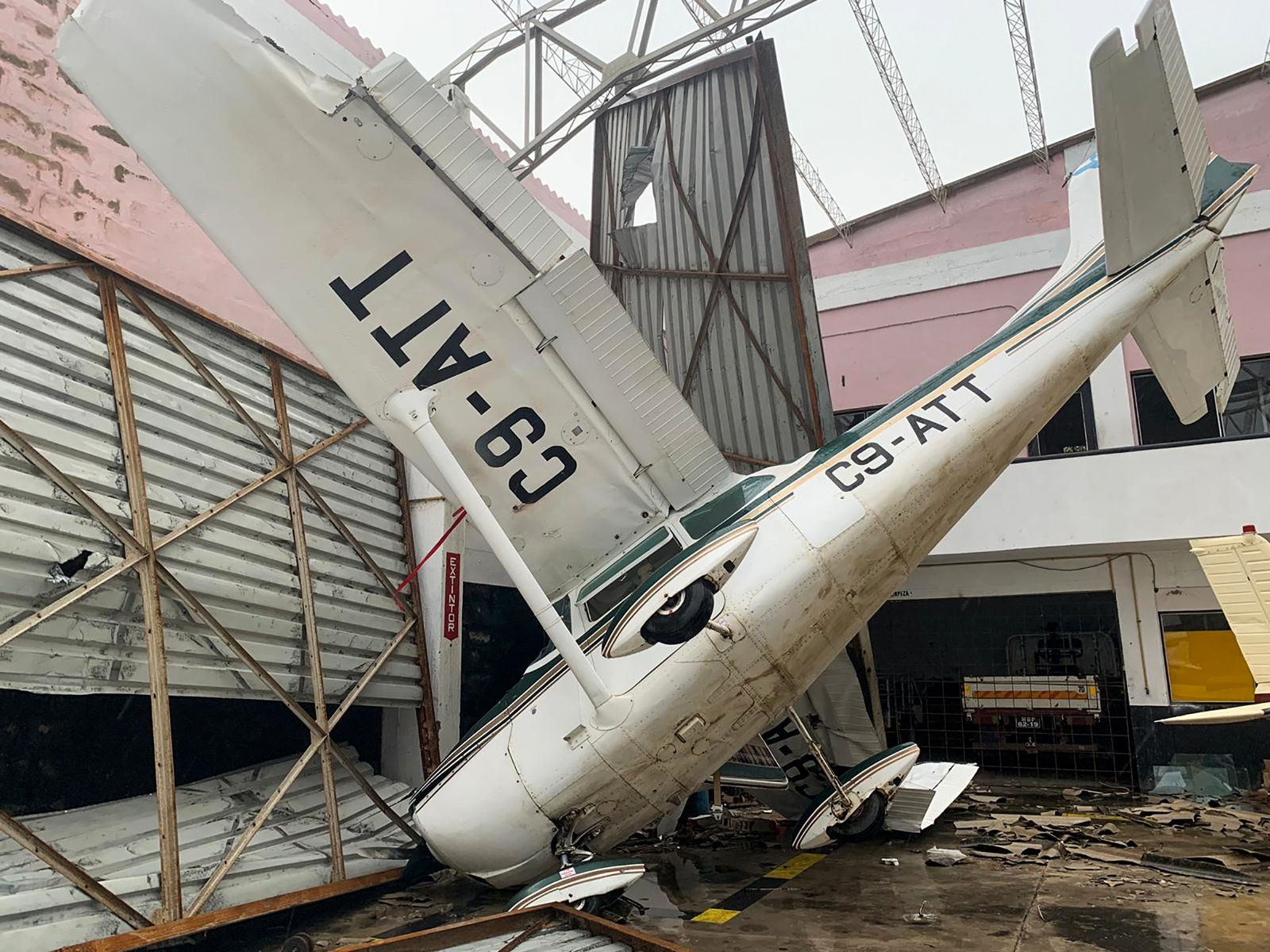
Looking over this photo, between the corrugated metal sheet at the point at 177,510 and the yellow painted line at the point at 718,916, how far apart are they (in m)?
4.10

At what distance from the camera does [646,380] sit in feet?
20.0

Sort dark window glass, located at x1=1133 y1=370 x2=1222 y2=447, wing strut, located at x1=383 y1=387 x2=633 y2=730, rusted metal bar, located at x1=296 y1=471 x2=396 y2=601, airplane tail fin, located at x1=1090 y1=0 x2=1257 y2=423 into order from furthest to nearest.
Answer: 1. dark window glass, located at x1=1133 y1=370 x2=1222 y2=447
2. rusted metal bar, located at x1=296 y1=471 x2=396 y2=601
3. airplane tail fin, located at x1=1090 y1=0 x2=1257 y2=423
4. wing strut, located at x1=383 y1=387 x2=633 y2=730

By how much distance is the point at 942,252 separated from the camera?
15.6m

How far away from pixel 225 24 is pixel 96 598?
4.20 meters

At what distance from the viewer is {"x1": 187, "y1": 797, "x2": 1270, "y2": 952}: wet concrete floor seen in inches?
201

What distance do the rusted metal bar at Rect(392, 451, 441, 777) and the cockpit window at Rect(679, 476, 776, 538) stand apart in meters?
3.74

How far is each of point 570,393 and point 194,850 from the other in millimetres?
4538

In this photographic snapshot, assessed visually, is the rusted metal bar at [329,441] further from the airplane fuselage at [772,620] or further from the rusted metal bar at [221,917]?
the rusted metal bar at [221,917]

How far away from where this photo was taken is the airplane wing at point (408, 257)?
4.62 m

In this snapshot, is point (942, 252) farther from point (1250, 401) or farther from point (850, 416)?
point (1250, 401)

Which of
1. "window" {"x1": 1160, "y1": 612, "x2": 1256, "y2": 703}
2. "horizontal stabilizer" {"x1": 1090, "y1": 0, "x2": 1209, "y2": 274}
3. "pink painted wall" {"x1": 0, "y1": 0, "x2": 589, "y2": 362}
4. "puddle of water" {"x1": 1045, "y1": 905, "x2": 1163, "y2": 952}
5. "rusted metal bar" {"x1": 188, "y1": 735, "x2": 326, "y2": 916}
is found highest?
"pink painted wall" {"x1": 0, "y1": 0, "x2": 589, "y2": 362}

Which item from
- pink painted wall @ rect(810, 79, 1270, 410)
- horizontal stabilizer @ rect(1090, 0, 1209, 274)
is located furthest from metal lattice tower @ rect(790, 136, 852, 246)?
horizontal stabilizer @ rect(1090, 0, 1209, 274)

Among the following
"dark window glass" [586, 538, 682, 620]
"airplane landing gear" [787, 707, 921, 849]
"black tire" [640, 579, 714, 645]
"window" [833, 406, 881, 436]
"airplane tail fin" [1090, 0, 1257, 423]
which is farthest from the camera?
"window" [833, 406, 881, 436]

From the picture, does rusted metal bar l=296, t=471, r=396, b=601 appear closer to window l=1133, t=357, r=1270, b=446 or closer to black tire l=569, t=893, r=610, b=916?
black tire l=569, t=893, r=610, b=916
